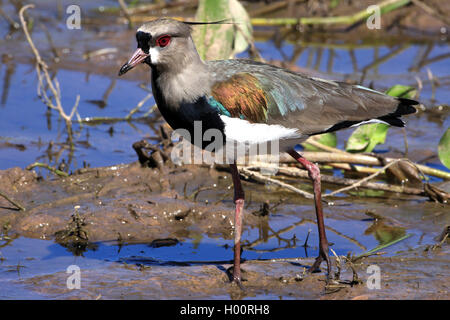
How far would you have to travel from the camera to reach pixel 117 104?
8.04m

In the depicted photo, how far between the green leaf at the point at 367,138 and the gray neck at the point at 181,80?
7.05 ft

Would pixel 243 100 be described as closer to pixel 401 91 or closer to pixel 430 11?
pixel 401 91

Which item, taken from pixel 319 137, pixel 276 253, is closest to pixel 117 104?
pixel 319 137

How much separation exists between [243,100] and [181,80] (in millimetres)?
389

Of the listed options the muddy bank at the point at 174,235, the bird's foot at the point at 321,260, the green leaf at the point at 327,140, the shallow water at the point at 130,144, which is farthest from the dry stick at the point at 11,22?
the bird's foot at the point at 321,260

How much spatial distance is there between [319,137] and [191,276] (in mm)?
2644

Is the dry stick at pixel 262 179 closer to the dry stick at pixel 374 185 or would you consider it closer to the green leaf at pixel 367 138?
the dry stick at pixel 374 185

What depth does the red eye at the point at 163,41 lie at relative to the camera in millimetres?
4570

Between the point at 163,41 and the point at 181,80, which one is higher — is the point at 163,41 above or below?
above

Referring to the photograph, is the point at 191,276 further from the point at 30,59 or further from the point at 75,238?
the point at 30,59

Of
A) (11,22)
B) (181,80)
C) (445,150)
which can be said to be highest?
(11,22)

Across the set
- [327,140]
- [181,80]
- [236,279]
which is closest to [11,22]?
[327,140]

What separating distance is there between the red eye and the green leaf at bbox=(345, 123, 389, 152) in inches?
91.1

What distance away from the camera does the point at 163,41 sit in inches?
181
